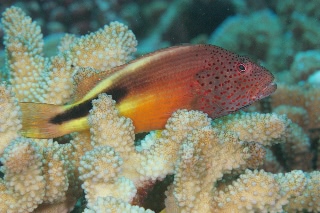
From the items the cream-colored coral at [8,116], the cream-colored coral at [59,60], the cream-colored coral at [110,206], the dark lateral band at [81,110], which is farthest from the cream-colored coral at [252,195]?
the cream-colored coral at [59,60]

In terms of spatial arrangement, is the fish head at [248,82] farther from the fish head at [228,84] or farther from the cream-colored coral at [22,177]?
the cream-colored coral at [22,177]

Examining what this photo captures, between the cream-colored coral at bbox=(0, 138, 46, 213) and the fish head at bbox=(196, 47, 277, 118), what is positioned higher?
the fish head at bbox=(196, 47, 277, 118)

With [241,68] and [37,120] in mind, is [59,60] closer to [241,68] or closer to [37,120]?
[37,120]

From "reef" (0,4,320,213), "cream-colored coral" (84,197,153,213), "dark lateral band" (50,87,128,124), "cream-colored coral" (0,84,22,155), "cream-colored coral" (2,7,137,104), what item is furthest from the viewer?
"cream-colored coral" (2,7,137,104)

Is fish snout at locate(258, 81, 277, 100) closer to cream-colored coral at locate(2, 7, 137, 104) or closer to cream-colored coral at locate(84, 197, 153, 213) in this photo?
cream-colored coral at locate(2, 7, 137, 104)

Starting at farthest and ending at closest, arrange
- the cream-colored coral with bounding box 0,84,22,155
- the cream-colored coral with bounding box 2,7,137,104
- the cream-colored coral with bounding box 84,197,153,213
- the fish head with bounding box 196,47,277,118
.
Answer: the cream-colored coral with bounding box 2,7,137,104 < the fish head with bounding box 196,47,277,118 < the cream-colored coral with bounding box 0,84,22,155 < the cream-colored coral with bounding box 84,197,153,213

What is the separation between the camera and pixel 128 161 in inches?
83.9

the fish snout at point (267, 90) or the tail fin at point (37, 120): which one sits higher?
the fish snout at point (267, 90)

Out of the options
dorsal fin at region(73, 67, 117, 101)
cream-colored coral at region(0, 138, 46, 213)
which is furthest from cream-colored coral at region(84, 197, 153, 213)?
dorsal fin at region(73, 67, 117, 101)

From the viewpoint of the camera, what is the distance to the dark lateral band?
90.5 inches

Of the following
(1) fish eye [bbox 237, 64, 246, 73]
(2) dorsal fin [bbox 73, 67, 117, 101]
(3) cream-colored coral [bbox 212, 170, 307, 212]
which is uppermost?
(1) fish eye [bbox 237, 64, 246, 73]

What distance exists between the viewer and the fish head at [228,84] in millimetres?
2490

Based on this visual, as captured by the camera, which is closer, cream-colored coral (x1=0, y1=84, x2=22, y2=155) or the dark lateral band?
cream-colored coral (x1=0, y1=84, x2=22, y2=155)

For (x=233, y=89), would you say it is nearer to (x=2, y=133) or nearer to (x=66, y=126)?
(x=66, y=126)
